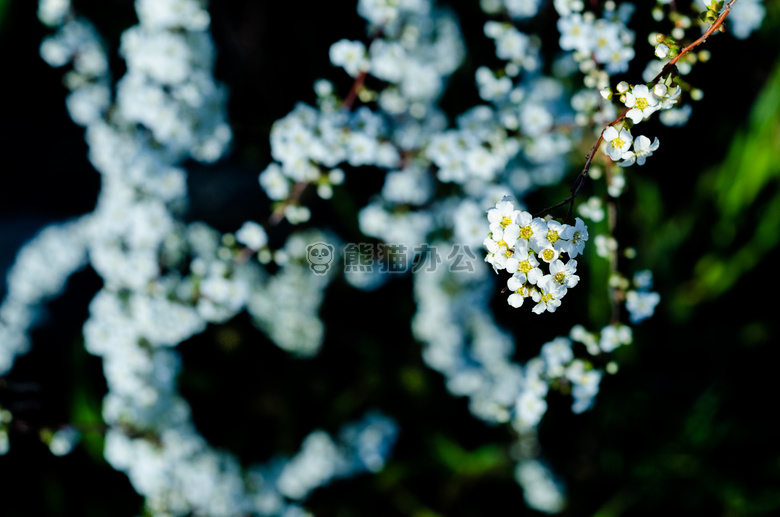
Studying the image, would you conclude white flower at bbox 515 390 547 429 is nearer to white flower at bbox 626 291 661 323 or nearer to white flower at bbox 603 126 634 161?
white flower at bbox 626 291 661 323

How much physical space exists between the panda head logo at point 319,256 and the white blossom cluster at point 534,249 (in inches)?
64.4

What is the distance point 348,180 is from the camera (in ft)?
10.8

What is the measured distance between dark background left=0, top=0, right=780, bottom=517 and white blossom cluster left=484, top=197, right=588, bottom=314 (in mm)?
1537

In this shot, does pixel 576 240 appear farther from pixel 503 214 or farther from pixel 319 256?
pixel 319 256

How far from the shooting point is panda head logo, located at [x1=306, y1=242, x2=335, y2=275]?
2.79m

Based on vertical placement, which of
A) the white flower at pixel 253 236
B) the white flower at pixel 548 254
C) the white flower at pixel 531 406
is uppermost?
the white flower at pixel 253 236

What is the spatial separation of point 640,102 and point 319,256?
5.98 feet

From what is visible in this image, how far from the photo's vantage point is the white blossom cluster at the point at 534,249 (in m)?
1.22

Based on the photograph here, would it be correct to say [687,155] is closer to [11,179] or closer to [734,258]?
[734,258]

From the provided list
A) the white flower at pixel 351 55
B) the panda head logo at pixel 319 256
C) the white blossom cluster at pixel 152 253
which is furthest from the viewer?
the panda head logo at pixel 319 256

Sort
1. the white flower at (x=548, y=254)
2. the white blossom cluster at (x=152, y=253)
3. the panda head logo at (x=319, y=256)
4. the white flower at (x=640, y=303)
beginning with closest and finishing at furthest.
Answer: the white flower at (x=548, y=254)
the white flower at (x=640, y=303)
the white blossom cluster at (x=152, y=253)
the panda head logo at (x=319, y=256)

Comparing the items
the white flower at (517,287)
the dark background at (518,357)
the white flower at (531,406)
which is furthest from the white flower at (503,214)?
the dark background at (518,357)

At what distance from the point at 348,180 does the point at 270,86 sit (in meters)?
0.76

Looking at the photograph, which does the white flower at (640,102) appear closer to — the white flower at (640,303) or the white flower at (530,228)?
the white flower at (530,228)
